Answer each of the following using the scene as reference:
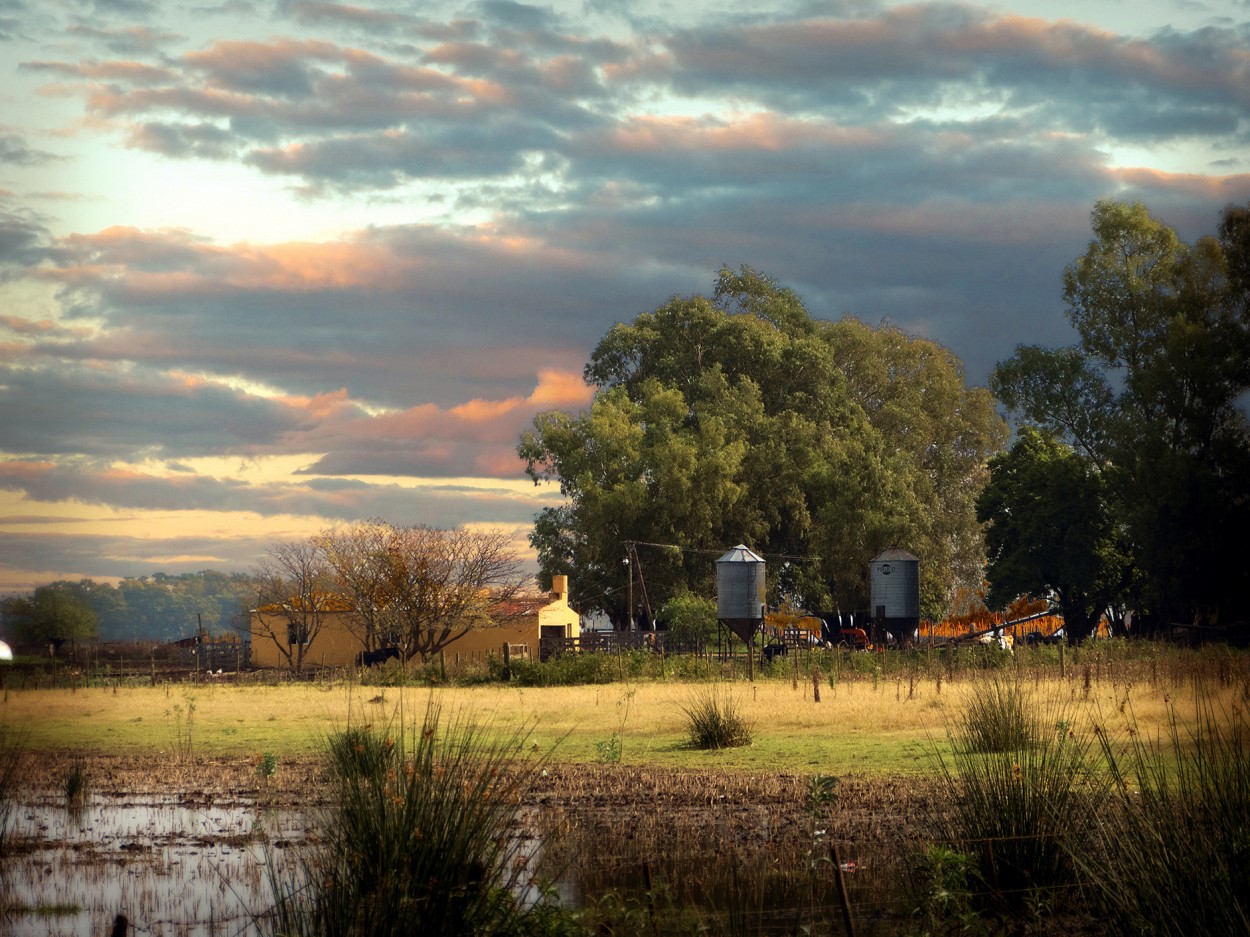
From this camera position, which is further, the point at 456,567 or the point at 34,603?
the point at 34,603

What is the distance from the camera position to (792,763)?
18.3 metres

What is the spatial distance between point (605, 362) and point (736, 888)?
187 feet

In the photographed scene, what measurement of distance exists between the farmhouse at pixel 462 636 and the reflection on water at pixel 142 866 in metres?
39.9

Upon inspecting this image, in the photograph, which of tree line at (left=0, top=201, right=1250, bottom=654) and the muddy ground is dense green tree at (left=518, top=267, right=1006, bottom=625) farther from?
the muddy ground

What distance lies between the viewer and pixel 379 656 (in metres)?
52.6

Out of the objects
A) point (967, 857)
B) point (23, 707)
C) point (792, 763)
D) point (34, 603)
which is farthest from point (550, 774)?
point (34, 603)

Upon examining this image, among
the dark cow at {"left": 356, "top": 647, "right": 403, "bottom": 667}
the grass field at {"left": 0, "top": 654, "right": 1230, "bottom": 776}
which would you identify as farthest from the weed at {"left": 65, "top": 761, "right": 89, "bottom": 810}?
the dark cow at {"left": 356, "top": 647, "right": 403, "bottom": 667}

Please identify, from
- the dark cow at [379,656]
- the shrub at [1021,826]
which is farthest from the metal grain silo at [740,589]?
the shrub at [1021,826]

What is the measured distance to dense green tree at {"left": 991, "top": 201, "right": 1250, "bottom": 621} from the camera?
43.3 m

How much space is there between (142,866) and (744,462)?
4979 cm

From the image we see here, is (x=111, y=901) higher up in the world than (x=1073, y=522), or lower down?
lower down

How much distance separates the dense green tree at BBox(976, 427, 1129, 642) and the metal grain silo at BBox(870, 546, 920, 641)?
3937 millimetres

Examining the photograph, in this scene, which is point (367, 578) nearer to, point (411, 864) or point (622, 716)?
point (622, 716)

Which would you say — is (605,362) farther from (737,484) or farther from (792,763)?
(792,763)
